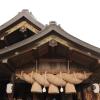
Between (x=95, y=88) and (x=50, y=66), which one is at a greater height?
(x=50, y=66)

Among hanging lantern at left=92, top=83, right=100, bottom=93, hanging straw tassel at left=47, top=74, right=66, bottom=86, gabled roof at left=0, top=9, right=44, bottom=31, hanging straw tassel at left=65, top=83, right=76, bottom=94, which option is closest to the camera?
hanging straw tassel at left=65, top=83, right=76, bottom=94

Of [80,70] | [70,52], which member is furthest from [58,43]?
[80,70]

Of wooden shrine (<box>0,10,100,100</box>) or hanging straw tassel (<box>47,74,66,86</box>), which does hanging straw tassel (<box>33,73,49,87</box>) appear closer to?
wooden shrine (<box>0,10,100,100</box>)

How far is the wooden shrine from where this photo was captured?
909cm

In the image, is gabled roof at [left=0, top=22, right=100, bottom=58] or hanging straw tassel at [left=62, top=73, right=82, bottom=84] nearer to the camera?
A: gabled roof at [left=0, top=22, right=100, bottom=58]

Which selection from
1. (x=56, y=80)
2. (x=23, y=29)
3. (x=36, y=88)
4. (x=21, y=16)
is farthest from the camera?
(x=21, y=16)

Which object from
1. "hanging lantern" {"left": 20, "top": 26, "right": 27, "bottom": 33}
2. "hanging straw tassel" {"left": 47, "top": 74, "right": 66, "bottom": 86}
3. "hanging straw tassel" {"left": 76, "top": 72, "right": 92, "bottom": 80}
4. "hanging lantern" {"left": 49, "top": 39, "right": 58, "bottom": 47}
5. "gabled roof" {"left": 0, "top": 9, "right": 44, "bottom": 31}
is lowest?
"hanging straw tassel" {"left": 47, "top": 74, "right": 66, "bottom": 86}

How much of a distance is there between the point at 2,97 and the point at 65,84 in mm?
3244

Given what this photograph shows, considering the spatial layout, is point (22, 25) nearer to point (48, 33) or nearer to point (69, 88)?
point (48, 33)

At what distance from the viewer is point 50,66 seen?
9.87m

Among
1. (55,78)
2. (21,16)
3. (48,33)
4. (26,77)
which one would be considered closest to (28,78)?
(26,77)

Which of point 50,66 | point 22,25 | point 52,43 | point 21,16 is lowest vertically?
point 50,66

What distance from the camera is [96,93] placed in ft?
33.6

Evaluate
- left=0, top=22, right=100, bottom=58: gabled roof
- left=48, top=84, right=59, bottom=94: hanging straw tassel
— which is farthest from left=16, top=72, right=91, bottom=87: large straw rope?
left=0, top=22, right=100, bottom=58: gabled roof
